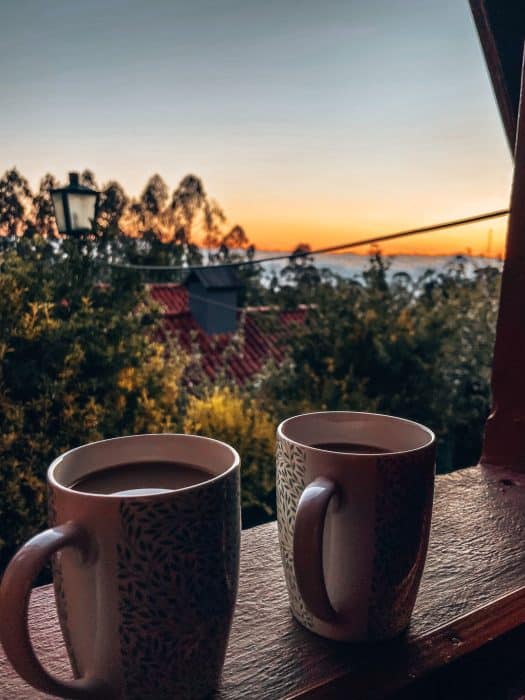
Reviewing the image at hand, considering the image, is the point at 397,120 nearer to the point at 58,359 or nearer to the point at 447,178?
the point at 447,178

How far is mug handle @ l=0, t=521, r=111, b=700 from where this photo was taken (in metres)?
0.31

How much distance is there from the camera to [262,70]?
5.14m

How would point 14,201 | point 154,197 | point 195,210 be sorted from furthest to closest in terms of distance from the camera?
point 195,210, point 154,197, point 14,201

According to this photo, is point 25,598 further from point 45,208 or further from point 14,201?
point 14,201

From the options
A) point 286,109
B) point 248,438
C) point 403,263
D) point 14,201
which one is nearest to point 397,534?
point 248,438

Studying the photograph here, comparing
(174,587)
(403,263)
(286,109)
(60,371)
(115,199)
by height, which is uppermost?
(286,109)

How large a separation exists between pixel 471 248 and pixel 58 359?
11.3 feet

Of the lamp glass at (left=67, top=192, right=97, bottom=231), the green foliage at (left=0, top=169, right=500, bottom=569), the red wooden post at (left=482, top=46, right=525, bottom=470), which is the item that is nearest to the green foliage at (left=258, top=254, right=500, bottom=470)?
the green foliage at (left=0, top=169, right=500, bottom=569)

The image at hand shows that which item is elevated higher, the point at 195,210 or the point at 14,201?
the point at 195,210

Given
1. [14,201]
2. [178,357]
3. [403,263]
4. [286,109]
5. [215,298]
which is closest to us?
[178,357]

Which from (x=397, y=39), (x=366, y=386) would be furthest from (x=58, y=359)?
(x=397, y=39)

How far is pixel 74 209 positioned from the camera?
3777 millimetres

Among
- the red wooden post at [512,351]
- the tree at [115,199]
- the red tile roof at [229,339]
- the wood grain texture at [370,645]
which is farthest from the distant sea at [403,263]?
the wood grain texture at [370,645]

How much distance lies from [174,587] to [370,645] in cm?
19
